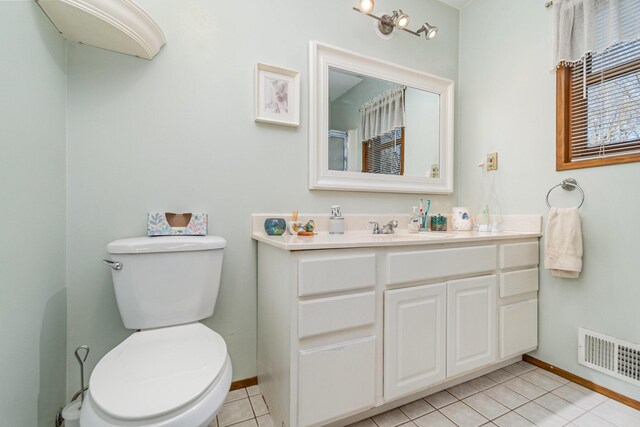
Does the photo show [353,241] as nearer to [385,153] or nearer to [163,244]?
[163,244]

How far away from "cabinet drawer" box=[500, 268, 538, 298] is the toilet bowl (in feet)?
4.80

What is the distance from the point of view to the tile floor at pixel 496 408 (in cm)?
128

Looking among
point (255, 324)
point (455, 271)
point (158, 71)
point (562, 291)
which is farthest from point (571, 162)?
point (158, 71)

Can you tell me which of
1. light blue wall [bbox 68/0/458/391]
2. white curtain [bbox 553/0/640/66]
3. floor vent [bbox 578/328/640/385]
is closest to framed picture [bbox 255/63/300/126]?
light blue wall [bbox 68/0/458/391]

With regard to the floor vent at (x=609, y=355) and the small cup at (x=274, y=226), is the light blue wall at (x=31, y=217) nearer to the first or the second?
the small cup at (x=274, y=226)

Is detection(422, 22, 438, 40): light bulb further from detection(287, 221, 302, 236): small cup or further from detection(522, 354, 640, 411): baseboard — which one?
detection(522, 354, 640, 411): baseboard

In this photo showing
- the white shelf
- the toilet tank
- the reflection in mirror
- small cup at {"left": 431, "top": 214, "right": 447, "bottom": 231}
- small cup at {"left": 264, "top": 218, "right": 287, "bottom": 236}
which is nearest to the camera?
the white shelf

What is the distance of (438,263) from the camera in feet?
4.44

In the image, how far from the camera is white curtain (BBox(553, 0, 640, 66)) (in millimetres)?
1358

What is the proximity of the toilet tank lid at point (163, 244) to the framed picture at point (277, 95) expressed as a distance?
0.70m

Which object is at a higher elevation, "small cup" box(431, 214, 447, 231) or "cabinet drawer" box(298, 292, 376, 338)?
"small cup" box(431, 214, 447, 231)

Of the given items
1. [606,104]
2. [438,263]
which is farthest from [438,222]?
[606,104]

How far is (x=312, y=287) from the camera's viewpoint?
1.07m

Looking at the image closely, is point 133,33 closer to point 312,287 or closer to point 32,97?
point 32,97
